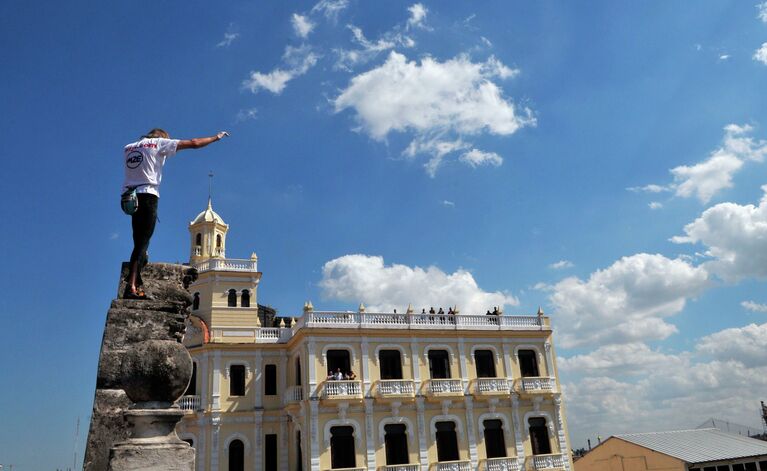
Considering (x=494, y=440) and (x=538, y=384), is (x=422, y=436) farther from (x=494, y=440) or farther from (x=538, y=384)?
(x=538, y=384)

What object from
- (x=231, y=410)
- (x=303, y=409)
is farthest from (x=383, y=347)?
(x=231, y=410)

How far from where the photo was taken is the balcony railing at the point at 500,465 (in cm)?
3103

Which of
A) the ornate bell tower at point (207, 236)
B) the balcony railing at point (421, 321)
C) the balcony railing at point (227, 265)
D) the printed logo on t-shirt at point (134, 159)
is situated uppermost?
the ornate bell tower at point (207, 236)

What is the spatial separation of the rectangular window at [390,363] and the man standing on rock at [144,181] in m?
27.4

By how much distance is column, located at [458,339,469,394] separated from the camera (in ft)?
107

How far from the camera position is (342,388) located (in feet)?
98.3

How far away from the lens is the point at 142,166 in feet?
16.9

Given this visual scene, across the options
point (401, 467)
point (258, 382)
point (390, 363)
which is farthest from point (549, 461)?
point (258, 382)

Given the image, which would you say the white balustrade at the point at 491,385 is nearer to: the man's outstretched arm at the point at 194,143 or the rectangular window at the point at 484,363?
the rectangular window at the point at 484,363

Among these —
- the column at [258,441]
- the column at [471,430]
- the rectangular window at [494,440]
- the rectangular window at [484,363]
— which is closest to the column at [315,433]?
the column at [258,441]

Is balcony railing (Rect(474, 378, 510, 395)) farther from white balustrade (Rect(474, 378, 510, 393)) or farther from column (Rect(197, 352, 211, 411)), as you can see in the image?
column (Rect(197, 352, 211, 411))

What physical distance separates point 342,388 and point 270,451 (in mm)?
6507

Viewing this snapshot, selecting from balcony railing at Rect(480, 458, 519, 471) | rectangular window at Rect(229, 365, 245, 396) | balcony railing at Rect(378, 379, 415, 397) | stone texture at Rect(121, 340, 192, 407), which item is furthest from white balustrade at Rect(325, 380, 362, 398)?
stone texture at Rect(121, 340, 192, 407)

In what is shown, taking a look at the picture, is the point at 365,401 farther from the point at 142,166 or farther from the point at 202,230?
the point at 142,166
